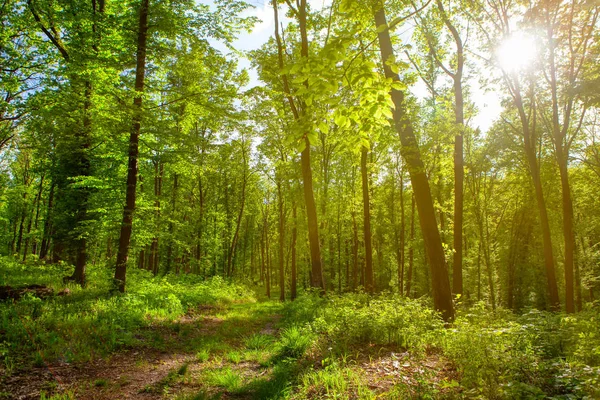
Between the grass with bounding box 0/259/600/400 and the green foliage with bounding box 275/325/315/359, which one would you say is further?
the green foliage with bounding box 275/325/315/359

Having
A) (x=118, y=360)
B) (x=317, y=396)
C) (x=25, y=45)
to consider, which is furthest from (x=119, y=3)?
(x=317, y=396)

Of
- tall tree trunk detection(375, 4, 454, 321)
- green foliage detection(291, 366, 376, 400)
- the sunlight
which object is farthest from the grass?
the sunlight

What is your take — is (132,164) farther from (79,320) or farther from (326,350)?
(326,350)

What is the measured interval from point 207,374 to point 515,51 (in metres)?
16.5

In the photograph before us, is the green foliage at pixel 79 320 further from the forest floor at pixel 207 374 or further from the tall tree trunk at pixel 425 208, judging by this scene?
the tall tree trunk at pixel 425 208

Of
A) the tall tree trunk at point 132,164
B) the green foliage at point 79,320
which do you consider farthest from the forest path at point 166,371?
the tall tree trunk at point 132,164

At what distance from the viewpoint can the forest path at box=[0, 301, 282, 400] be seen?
4.55m

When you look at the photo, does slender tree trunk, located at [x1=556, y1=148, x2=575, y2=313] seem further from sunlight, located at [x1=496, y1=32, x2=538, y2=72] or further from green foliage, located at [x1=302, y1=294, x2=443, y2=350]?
green foliage, located at [x1=302, y1=294, x2=443, y2=350]

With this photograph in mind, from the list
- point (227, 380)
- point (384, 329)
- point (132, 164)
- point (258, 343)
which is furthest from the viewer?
point (132, 164)

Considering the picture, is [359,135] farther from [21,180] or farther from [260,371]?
[21,180]

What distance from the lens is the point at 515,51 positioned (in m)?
13.3

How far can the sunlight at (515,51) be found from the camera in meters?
13.1

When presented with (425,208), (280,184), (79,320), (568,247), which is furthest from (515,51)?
(79,320)

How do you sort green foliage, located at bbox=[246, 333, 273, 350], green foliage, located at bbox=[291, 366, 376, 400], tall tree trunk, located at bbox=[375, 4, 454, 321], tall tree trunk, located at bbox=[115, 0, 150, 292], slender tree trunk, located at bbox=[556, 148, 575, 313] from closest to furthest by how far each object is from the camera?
green foliage, located at bbox=[291, 366, 376, 400]
tall tree trunk, located at bbox=[375, 4, 454, 321]
green foliage, located at bbox=[246, 333, 273, 350]
tall tree trunk, located at bbox=[115, 0, 150, 292]
slender tree trunk, located at bbox=[556, 148, 575, 313]
